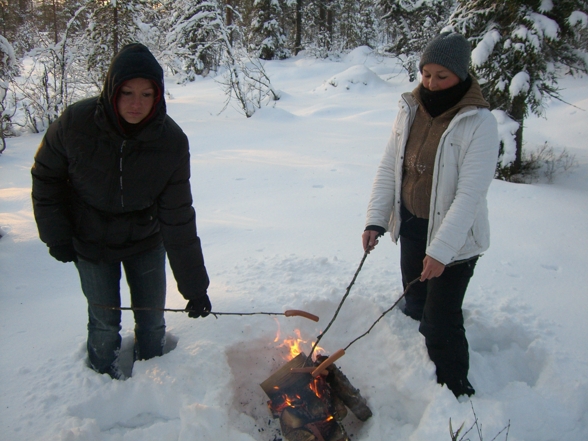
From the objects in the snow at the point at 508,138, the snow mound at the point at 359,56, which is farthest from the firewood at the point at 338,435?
the snow mound at the point at 359,56

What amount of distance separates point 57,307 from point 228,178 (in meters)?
3.72

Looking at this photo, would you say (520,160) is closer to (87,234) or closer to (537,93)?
(537,93)

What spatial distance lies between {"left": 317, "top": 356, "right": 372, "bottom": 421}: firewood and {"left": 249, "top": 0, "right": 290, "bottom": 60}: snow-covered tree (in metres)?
22.8

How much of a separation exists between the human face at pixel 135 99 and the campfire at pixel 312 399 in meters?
1.71

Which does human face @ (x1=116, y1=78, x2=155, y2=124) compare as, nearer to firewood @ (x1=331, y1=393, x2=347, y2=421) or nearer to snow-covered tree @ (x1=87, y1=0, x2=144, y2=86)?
firewood @ (x1=331, y1=393, x2=347, y2=421)

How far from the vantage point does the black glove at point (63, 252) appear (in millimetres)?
2121

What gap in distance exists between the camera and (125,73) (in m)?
1.84

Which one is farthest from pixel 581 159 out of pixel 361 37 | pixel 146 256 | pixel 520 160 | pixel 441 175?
pixel 361 37

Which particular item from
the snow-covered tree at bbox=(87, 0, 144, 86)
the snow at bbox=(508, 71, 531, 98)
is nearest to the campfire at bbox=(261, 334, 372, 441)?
the snow at bbox=(508, 71, 531, 98)

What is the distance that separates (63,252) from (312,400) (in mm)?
1644

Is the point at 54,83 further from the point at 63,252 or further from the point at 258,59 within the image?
the point at 63,252

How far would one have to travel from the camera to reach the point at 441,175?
7.22 ft

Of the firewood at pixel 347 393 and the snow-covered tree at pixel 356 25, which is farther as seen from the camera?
the snow-covered tree at pixel 356 25

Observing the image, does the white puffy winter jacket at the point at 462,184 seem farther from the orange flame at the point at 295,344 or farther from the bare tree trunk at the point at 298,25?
the bare tree trunk at the point at 298,25
